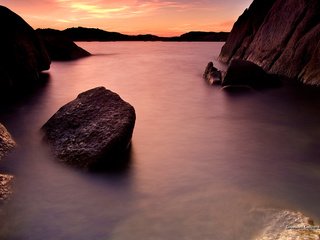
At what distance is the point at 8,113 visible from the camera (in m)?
11.8

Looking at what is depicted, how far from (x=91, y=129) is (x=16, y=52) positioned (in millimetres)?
11876

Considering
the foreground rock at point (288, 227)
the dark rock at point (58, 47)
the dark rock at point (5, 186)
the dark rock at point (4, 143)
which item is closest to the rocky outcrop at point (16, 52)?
the dark rock at point (4, 143)

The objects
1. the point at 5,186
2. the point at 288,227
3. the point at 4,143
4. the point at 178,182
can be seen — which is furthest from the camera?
the point at 4,143

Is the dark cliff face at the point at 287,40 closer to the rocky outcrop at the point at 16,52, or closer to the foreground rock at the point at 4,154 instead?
the foreground rock at the point at 4,154

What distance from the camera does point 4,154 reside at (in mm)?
7012

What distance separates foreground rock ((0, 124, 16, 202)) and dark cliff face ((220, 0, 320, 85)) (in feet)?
37.7

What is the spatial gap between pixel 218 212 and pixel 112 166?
2.39 metres

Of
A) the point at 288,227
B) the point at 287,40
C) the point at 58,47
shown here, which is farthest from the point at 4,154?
the point at 58,47

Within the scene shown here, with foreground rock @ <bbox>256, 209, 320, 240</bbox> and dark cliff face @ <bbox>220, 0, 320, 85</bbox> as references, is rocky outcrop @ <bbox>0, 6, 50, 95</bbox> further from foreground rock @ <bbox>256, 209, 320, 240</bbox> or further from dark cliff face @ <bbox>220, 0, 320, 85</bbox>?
foreground rock @ <bbox>256, 209, 320, 240</bbox>

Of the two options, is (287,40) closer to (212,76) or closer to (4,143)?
(212,76)

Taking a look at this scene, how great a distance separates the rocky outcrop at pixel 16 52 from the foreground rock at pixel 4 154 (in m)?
7.96

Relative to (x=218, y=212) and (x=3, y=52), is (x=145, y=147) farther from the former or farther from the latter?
(x=3, y=52)

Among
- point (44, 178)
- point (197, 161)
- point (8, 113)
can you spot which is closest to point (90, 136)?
point (44, 178)

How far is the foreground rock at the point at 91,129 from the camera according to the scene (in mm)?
6500
